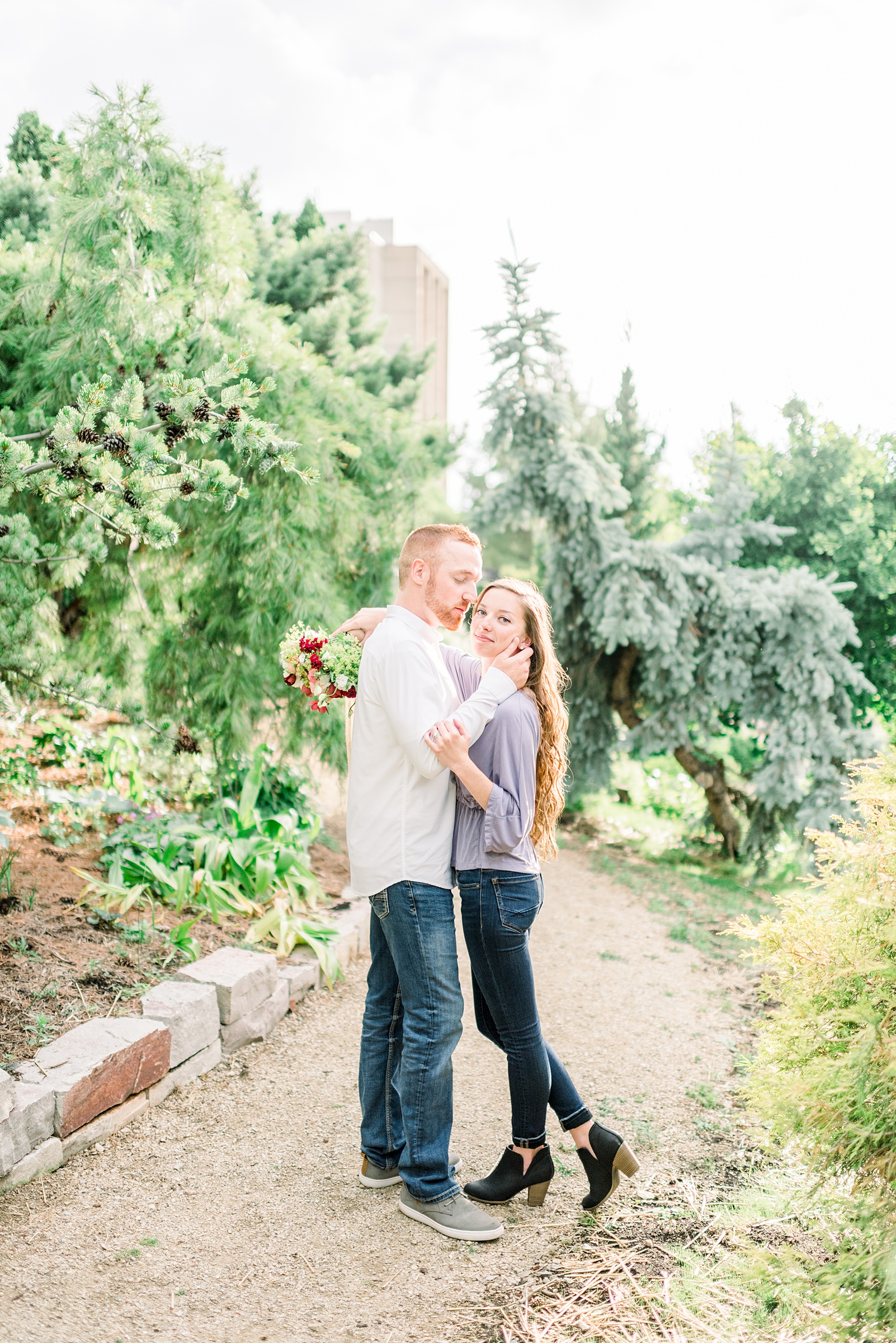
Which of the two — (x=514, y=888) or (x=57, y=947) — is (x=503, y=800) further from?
(x=57, y=947)

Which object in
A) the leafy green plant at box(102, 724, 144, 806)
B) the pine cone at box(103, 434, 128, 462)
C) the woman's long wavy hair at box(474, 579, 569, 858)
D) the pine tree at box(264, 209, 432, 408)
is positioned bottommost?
the leafy green plant at box(102, 724, 144, 806)

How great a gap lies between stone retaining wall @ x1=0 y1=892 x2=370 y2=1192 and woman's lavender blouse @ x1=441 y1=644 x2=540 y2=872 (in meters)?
1.32

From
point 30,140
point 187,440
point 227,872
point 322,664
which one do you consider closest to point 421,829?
point 322,664

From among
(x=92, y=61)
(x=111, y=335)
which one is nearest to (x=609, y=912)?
(x=111, y=335)

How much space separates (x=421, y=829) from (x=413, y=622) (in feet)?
1.76

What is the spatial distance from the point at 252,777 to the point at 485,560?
8207 millimetres

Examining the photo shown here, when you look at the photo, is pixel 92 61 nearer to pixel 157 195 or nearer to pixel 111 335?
pixel 157 195

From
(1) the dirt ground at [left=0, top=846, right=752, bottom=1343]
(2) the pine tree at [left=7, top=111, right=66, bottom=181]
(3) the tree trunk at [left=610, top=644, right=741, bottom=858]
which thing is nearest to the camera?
(1) the dirt ground at [left=0, top=846, right=752, bottom=1343]

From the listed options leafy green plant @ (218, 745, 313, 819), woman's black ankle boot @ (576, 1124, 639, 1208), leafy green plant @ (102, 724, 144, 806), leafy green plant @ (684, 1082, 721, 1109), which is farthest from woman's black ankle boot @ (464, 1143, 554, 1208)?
leafy green plant @ (102, 724, 144, 806)

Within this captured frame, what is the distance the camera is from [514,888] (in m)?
2.33

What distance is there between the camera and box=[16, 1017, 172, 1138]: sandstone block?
2.63m

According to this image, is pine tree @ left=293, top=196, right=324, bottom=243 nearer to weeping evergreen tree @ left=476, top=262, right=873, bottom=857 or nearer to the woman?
weeping evergreen tree @ left=476, top=262, right=873, bottom=857

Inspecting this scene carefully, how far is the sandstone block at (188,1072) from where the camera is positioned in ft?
9.94

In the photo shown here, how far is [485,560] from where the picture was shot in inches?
498
